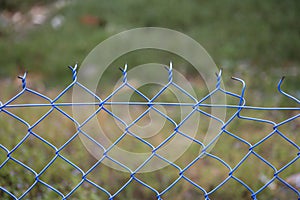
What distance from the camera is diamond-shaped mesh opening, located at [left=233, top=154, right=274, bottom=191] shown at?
231 centimetres

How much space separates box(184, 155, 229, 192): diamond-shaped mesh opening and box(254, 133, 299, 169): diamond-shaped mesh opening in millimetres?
327

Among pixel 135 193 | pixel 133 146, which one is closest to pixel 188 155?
pixel 133 146

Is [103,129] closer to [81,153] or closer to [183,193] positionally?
[81,153]

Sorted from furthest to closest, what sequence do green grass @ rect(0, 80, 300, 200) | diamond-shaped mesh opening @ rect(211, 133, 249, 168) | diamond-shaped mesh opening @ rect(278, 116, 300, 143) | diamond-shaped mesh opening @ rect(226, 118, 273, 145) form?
diamond-shaped mesh opening @ rect(226, 118, 273, 145), diamond-shaped mesh opening @ rect(278, 116, 300, 143), diamond-shaped mesh opening @ rect(211, 133, 249, 168), green grass @ rect(0, 80, 300, 200)

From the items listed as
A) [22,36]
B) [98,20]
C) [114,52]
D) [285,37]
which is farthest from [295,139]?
[22,36]

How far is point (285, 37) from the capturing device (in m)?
3.98

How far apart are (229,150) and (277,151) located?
0.99ft

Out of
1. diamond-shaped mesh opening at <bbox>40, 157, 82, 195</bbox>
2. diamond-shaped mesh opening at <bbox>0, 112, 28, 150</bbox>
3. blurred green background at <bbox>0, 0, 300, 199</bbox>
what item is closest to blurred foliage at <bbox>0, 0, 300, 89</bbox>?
blurred green background at <bbox>0, 0, 300, 199</bbox>

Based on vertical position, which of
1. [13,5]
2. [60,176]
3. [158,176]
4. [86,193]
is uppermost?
[13,5]

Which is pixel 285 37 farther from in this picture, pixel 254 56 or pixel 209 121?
pixel 209 121

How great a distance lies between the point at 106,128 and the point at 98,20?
6.60ft

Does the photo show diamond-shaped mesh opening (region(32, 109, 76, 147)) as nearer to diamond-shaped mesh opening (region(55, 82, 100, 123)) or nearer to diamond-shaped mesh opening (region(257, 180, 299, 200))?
diamond-shaped mesh opening (region(55, 82, 100, 123))

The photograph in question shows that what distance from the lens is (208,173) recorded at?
7.83 ft

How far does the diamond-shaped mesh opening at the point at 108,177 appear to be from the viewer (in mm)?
2305
